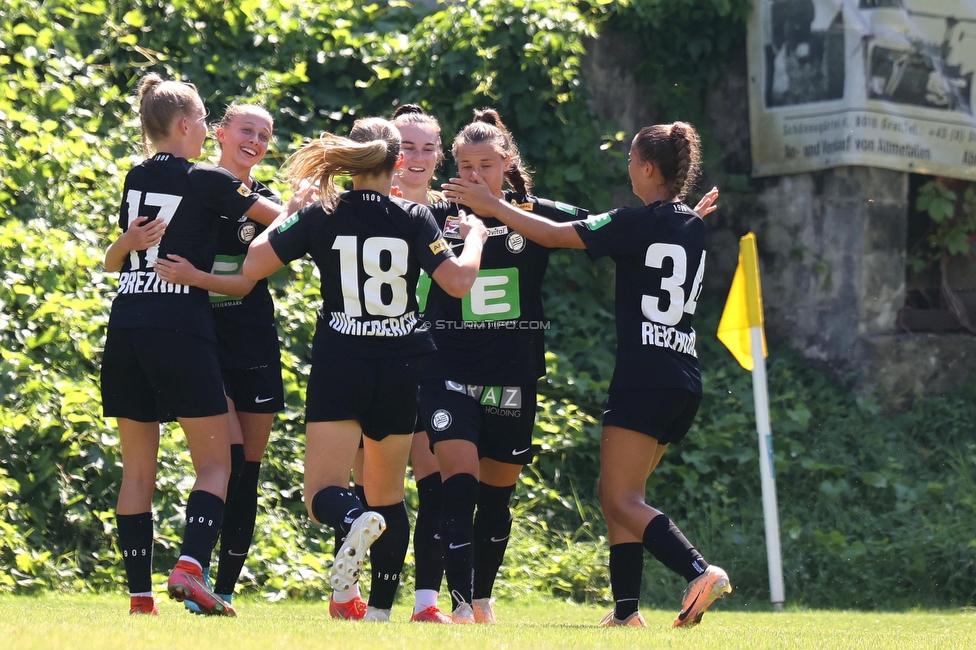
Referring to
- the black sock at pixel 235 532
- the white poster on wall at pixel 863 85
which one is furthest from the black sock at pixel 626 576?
the white poster on wall at pixel 863 85

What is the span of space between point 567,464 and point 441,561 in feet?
10.8

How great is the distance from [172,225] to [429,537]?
67.7 inches

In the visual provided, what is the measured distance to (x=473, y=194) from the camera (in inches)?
200

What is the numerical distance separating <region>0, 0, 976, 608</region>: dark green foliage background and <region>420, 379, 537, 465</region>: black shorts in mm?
1951

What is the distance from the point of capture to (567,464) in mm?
8719

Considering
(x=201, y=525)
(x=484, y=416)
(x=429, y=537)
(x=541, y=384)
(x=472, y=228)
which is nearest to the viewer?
(x=201, y=525)

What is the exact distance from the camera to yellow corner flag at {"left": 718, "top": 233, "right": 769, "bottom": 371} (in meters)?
7.81

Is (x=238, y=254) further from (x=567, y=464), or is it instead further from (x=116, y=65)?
(x=116, y=65)

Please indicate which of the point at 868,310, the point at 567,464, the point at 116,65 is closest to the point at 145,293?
the point at 567,464

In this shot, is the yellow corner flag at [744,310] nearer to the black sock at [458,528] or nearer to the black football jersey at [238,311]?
the black sock at [458,528]

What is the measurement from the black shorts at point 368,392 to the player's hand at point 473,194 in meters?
0.69

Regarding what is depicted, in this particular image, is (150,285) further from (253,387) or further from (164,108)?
(253,387)

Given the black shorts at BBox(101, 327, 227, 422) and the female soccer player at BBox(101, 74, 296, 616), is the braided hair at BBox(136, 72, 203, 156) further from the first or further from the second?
the black shorts at BBox(101, 327, 227, 422)

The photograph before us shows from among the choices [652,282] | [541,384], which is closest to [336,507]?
[652,282]
